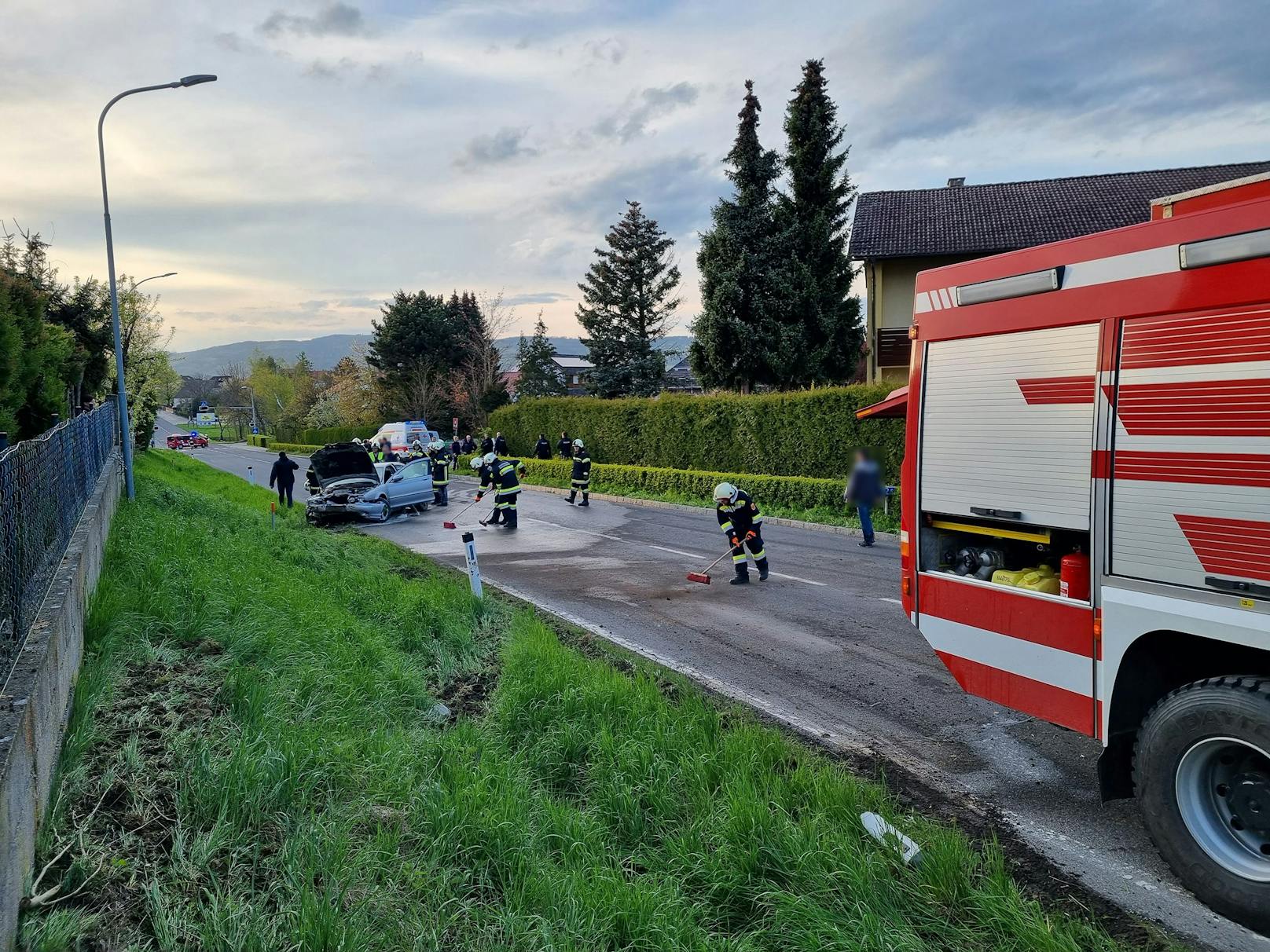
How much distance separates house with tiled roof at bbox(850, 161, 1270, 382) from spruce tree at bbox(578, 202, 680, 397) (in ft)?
58.3

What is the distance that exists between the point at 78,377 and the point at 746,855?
18311 mm

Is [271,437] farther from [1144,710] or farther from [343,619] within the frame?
[1144,710]

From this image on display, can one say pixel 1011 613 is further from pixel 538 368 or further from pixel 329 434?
pixel 329 434

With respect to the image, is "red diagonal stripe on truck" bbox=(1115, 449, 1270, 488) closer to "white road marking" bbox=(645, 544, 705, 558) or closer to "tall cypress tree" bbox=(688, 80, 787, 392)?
"white road marking" bbox=(645, 544, 705, 558)

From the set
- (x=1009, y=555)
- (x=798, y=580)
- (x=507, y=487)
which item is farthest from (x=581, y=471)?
(x=1009, y=555)

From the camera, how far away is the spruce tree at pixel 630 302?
43.6 meters

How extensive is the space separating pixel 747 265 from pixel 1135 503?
24983 mm

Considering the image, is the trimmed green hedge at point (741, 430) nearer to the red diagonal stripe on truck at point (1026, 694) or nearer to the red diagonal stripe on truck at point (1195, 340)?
the red diagonal stripe on truck at point (1026, 694)

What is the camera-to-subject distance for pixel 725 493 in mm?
10750

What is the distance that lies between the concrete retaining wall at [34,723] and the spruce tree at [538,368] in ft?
165

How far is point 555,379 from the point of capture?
55.7 meters

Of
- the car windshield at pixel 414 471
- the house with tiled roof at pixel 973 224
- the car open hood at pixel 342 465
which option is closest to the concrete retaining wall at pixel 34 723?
the car open hood at pixel 342 465

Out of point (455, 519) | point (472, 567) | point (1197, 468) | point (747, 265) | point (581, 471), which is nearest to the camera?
point (1197, 468)

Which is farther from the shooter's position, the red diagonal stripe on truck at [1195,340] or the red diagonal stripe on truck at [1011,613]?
the red diagonal stripe on truck at [1011,613]
